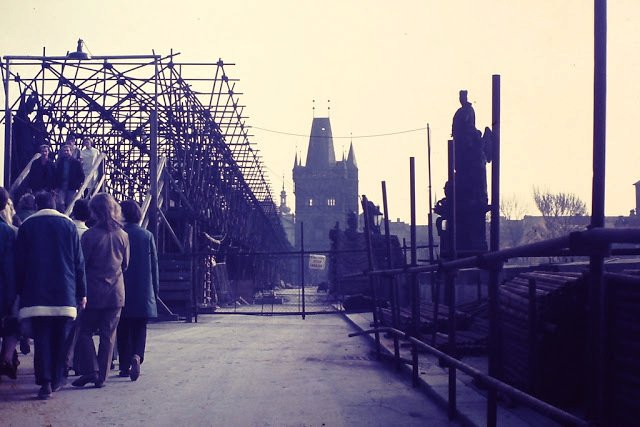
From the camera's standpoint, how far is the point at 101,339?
7566 mm

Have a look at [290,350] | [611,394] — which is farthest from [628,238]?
[290,350]

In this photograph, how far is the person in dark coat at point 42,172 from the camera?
1314 centimetres

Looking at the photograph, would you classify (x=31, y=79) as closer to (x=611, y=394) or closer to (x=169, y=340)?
(x=169, y=340)

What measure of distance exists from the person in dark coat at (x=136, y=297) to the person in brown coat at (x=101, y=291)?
0.34 meters

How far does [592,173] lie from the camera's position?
10.2ft

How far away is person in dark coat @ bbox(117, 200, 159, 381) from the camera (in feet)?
26.4

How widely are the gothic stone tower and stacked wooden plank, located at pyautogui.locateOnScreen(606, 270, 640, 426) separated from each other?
117 meters

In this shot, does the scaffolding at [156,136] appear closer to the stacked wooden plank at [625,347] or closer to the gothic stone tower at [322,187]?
the stacked wooden plank at [625,347]

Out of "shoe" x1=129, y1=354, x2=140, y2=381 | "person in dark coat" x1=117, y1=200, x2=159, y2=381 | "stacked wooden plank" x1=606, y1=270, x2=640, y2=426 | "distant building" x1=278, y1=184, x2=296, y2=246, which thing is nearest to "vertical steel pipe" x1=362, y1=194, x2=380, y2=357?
"person in dark coat" x1=117, y1=200, x2=159, y2=381

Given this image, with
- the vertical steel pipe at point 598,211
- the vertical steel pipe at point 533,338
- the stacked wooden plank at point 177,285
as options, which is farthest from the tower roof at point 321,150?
the vertical steel pipe at point 598,211

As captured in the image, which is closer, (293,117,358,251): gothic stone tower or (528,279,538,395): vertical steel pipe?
(528,279,538,395): vertical steel pipe

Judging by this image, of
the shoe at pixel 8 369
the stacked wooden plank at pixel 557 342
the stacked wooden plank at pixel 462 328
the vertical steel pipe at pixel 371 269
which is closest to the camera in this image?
the stacked wooden plank at pixel 557 342

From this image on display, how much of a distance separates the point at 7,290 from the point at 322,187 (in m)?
119

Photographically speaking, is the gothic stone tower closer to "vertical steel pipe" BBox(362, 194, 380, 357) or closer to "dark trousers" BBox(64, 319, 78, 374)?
"vertical steel pipe" BBox(362, 194, 380, 357)
